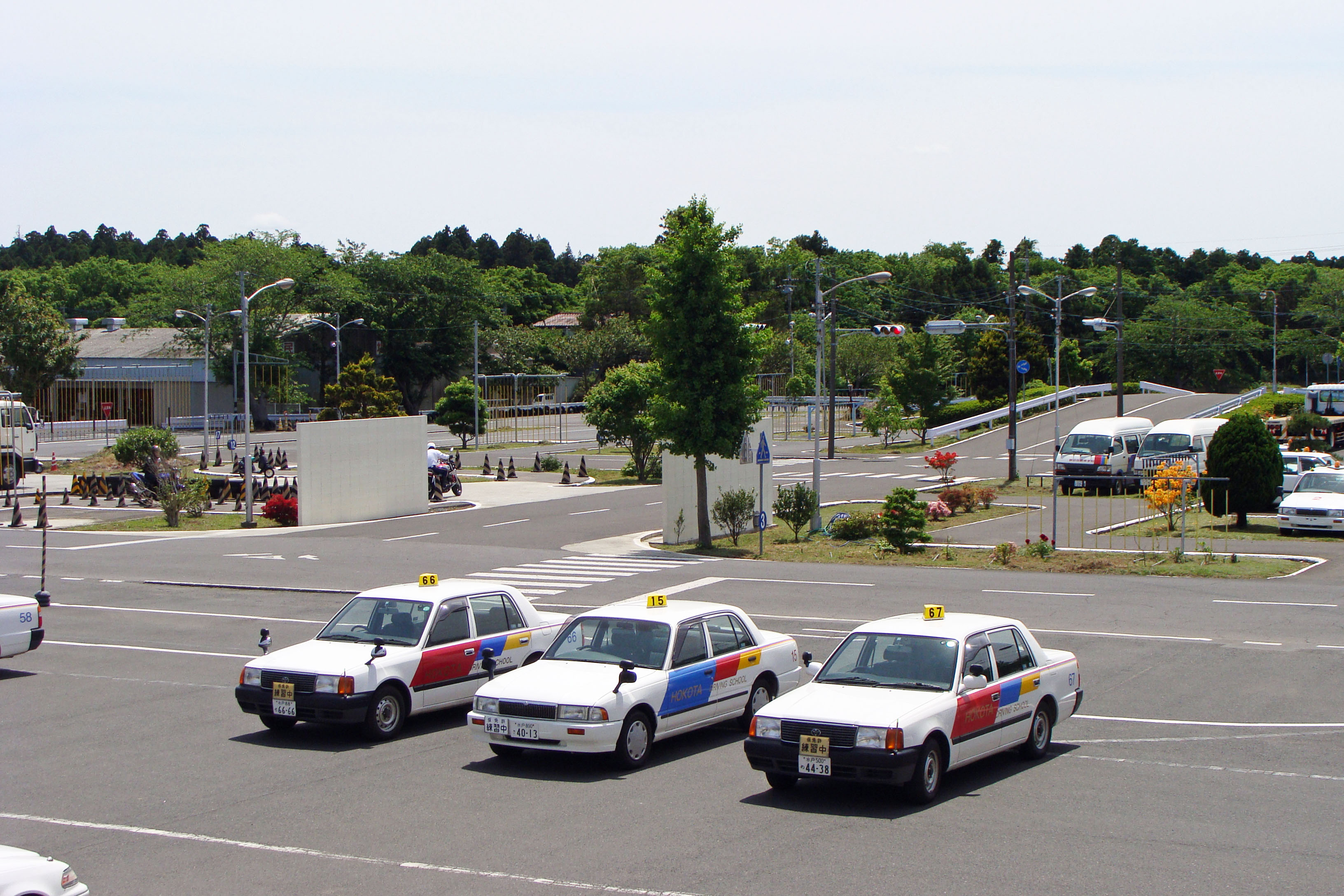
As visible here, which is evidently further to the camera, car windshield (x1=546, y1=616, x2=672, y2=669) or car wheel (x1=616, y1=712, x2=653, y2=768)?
car windshield (x1=546, y1=616, x2=672, y2=669)

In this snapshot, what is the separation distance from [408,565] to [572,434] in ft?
187

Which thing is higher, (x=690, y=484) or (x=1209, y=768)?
(x=690, y=484)

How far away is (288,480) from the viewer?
151 ft

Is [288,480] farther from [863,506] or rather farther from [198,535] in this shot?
[863,506]

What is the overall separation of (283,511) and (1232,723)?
29075 mm

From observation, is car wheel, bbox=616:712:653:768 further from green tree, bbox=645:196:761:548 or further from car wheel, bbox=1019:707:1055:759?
green tree, bbox=645:196:761:548

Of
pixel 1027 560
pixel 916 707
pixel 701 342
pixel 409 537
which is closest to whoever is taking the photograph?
pixel 916 707

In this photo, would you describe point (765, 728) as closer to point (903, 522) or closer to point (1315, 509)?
point (903, 522)

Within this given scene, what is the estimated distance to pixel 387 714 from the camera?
12.2 meters

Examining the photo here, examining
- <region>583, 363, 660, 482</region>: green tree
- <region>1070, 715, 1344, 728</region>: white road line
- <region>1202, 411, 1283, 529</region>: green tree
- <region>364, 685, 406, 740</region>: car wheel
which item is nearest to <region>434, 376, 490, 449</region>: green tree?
<region>583, 363, 660, 482</region>: green tree

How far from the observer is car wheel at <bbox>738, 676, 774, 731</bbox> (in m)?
12.4

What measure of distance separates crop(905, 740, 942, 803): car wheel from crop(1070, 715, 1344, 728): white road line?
4.04 metres

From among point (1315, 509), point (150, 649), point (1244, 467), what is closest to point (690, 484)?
point (1244, 467)

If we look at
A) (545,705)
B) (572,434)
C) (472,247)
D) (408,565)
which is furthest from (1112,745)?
(472,247)
